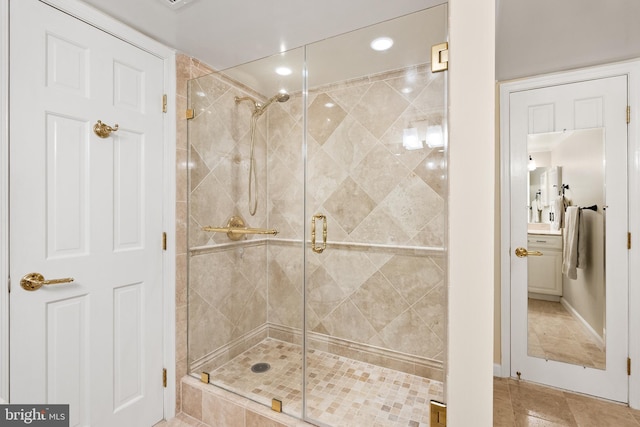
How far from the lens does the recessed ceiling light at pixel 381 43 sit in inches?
65.9

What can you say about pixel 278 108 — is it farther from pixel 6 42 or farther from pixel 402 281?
pixel 402 281

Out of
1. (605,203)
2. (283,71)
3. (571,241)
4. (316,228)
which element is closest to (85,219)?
(316,228)

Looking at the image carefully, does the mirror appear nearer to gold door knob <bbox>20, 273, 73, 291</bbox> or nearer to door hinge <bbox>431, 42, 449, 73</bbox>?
door hinge <bbox>431, 42, 449, 73</bbox>

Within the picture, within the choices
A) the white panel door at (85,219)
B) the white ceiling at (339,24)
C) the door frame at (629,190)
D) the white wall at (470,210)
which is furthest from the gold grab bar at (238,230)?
the door frame at (629,190)

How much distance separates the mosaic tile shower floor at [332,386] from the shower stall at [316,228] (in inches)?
0.4

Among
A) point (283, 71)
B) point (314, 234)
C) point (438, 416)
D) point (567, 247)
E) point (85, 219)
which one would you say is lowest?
point (438, 416)

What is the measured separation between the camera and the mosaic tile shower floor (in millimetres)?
1641

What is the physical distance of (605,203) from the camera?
2000mm

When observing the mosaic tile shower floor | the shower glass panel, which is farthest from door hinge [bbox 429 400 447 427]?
the shower glass panel

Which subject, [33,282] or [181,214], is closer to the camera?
[33,282]

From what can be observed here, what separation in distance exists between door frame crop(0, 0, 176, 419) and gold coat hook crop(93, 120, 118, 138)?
1.02 ft

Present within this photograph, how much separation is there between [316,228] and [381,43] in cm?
118

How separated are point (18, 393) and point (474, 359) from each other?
1.73 meters

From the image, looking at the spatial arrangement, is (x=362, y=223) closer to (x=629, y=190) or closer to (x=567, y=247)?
(x=567, y=247)
